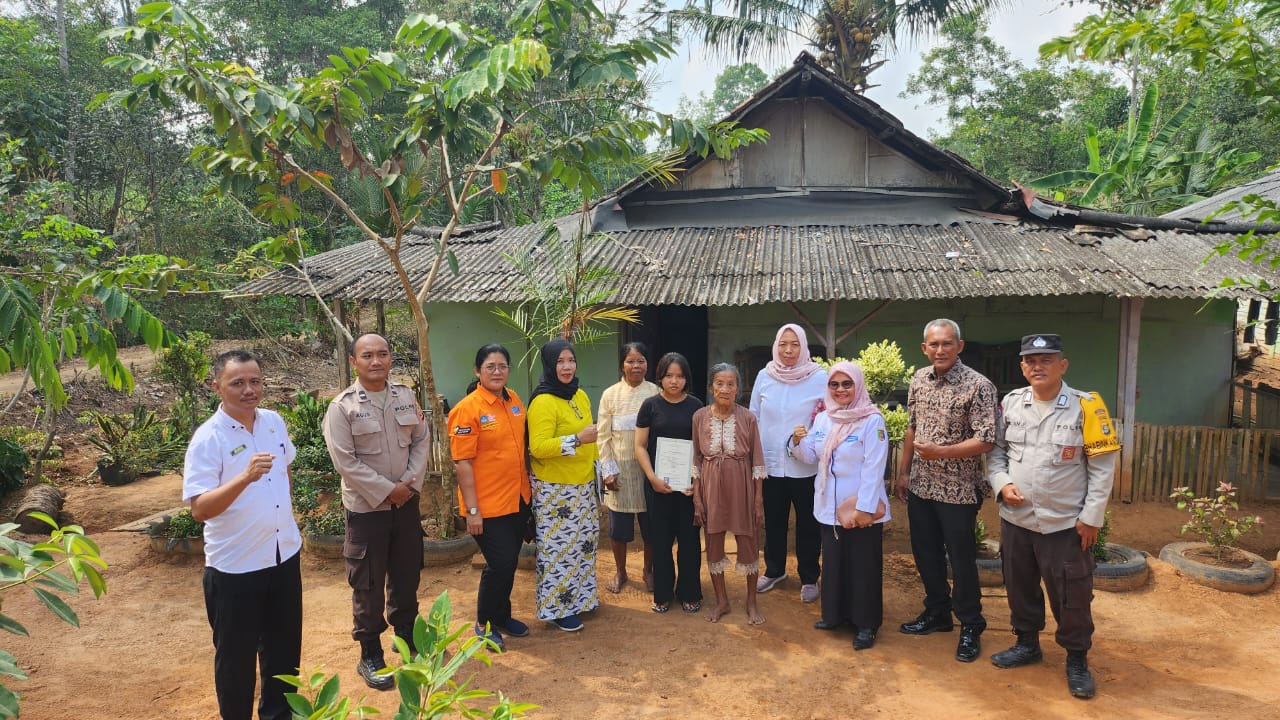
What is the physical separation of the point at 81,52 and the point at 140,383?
7728mm

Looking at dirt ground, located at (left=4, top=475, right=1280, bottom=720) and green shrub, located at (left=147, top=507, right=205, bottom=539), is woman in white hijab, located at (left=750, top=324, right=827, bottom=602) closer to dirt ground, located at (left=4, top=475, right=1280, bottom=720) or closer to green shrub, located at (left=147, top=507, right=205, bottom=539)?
dirt ground, located at (left=4, top=475, right=1280, bottom=720)

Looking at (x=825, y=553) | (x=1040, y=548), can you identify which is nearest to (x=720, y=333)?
(x=825, y=553)

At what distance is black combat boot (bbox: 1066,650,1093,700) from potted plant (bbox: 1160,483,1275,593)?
6.74 ft

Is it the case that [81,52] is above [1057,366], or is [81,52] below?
above

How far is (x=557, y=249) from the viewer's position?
7.14 meters

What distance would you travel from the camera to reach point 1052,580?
11.3 feet

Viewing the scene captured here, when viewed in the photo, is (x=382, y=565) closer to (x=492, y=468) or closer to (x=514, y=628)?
(x=492, y=468)

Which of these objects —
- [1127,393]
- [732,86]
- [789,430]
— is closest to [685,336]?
[1127,393]

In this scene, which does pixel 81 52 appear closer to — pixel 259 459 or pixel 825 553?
pixel 259 459

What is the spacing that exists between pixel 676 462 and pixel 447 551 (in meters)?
2.28

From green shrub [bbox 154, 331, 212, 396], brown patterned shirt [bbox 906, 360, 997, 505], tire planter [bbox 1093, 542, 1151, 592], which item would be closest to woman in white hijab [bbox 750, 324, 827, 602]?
→ brown patterned shirt [bbox 906, 360, 997, 505]

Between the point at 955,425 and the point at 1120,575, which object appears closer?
the point at 955,425

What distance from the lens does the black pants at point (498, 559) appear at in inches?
156

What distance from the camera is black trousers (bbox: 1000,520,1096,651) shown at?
3.37 meters
